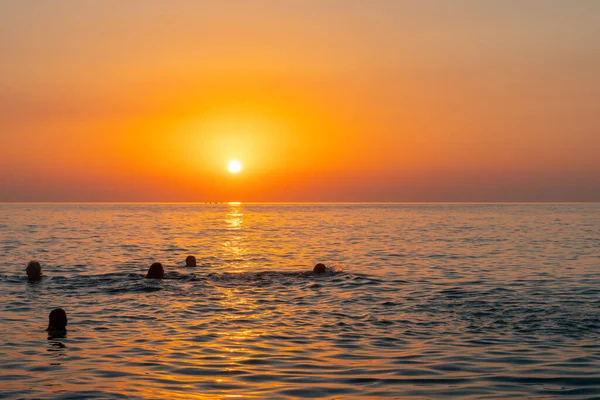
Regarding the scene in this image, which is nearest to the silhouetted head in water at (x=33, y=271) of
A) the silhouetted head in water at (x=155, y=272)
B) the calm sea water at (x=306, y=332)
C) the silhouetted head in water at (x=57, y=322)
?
the calm sea water at (x=306, y=332)

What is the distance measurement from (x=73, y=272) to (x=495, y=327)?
23.9 m

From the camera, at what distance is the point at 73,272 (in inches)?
1391

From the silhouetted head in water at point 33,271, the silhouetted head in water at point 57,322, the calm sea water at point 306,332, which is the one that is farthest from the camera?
the silhouetted head in water at point 33,271

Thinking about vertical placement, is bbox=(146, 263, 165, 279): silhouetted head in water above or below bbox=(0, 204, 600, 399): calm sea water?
above

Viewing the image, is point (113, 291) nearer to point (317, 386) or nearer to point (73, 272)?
point (73, 272)

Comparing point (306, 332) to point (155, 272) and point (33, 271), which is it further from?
point (33, 271)

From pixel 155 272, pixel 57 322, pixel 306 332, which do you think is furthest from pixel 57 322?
pixel 155 272

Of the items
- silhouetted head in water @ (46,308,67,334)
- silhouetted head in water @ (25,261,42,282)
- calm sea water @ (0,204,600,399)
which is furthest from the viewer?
silhouetted head in water @ (25,261,42,282)

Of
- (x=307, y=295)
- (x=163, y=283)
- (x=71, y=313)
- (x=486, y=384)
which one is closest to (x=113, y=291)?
(x=163, y=283)

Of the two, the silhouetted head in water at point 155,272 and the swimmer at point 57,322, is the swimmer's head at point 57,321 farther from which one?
the silhouetted head in water at point 155,272

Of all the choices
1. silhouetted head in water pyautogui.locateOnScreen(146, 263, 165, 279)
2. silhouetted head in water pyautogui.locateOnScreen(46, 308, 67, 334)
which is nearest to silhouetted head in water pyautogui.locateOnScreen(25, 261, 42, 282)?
silhouetted head in water pyautogui.locateOnScreen(146, 263, 165, 279)

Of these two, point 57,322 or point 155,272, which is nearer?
point 57,322

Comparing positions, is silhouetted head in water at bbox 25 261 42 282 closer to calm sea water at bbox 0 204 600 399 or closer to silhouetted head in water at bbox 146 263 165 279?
calm sea water at bbox 0 204 600 399

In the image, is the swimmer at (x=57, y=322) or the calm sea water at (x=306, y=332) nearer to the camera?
the calm sea water at (x=306, y=332)
